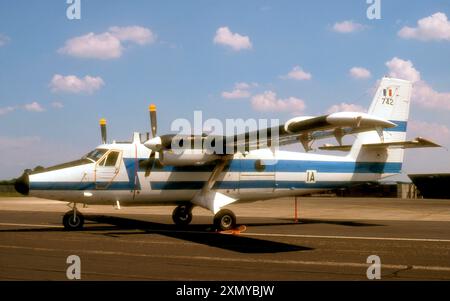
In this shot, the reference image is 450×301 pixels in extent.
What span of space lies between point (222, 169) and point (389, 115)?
26.3 ft

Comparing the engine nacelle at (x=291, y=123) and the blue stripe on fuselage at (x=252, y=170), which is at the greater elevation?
the engine nacelle at (x=291, y=123)

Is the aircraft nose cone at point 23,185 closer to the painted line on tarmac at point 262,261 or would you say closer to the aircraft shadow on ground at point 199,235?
the aircraft shadow on ground at point 199,235

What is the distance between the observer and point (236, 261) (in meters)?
11.0

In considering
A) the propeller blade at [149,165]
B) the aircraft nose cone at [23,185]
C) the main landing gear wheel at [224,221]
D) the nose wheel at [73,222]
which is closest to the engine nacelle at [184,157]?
the propeller blade at [149,165]

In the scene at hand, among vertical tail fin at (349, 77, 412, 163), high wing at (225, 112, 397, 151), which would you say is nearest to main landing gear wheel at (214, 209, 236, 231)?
high wing at (225, 112, 397, 151)

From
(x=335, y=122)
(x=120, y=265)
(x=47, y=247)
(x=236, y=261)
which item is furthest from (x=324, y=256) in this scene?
(x=47, y=247)

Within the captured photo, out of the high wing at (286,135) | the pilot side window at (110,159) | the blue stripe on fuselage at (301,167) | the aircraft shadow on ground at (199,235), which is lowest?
the aircraft shadow on ground at (199,235)

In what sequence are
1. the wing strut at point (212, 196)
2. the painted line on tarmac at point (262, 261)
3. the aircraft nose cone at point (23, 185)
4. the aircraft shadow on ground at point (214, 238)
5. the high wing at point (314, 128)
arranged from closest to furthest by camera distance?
1. the painted line on tarmac at point (262, 261)
2. the high wing at point (314, 128)
3. the aircraft shadow on ground at point (214, 238)
4. the aircraft nose cone at point (23, 185)
5. the wing strut at point (212, 196)

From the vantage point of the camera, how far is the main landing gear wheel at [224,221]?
59.0 feet

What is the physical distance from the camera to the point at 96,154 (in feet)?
58.2

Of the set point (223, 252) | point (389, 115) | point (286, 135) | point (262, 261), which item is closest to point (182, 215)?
point (286, 135)

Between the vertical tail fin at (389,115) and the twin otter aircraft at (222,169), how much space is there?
0.14 feet

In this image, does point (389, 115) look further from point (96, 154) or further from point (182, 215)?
point (96, 154)
